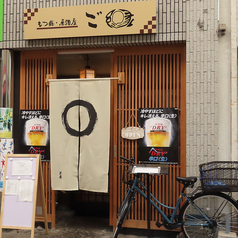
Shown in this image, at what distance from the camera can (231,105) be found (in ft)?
19.5

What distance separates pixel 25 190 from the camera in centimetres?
582

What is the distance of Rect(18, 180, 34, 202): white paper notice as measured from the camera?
5.77m

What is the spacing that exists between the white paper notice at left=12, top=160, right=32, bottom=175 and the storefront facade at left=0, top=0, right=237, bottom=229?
1.00m

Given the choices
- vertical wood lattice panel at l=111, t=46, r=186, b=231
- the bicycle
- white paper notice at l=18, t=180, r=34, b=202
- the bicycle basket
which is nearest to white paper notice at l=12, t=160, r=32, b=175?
white paper notice at l=18, t=180, r=34, b=202

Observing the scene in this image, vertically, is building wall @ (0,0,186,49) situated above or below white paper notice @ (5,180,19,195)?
above

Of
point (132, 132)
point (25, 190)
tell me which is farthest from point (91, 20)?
point (25, 190)

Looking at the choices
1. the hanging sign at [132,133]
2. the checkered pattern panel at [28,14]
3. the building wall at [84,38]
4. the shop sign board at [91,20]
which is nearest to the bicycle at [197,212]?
the hanging sign at [132,133]

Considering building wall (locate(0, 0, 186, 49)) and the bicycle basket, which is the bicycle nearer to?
the bicycle basket

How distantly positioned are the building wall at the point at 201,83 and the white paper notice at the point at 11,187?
3371mm

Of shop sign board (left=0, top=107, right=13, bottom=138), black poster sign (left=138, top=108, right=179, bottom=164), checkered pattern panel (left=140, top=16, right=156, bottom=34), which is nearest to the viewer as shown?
checkered pattern panel (left=140, top=16, right=156, bottom=34)

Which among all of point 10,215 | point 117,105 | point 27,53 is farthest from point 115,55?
point 10,215

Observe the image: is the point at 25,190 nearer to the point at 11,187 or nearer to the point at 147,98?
the point at 11,187

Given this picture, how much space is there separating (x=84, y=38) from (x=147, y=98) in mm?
1859

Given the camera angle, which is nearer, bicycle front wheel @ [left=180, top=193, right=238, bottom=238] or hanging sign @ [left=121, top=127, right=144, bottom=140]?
bicycle front wheel @ [left=180, top=193, right=238, bottom=238]
